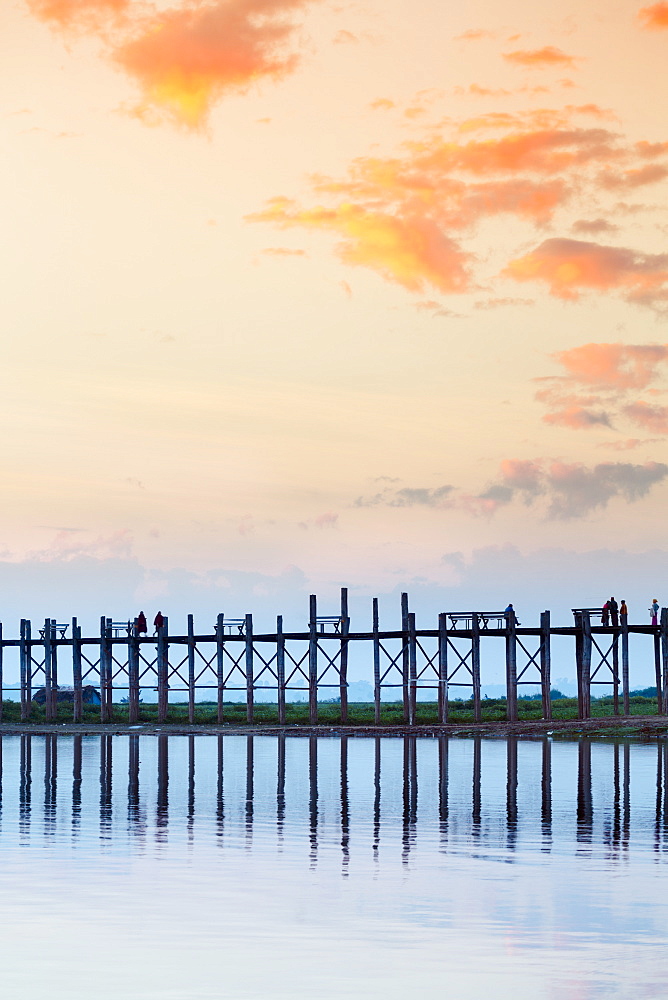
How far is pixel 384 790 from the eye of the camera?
31.7m

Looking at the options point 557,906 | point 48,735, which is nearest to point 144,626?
point 48,735

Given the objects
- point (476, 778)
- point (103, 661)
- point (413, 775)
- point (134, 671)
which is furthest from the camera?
point (103, 661)

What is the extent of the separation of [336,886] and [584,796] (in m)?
12.7

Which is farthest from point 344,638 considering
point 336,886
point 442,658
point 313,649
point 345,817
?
point 336,886

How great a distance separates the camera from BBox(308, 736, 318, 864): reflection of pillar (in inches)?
889

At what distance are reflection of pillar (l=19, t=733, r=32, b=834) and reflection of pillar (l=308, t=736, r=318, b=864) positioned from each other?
17.1 feet

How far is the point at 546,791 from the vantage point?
3080cm

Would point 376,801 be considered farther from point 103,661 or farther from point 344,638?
point 103,661

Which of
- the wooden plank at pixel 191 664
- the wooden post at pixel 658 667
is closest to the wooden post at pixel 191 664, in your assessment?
the wooden plank at pixel 191 664

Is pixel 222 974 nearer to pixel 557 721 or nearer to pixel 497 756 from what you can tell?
pixel 497 756

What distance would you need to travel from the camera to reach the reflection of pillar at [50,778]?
1054 inches

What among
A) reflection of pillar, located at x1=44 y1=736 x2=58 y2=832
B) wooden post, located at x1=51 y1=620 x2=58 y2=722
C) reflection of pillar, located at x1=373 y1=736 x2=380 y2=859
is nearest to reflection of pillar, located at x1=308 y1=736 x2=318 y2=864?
reflection of pillar, located at x1=373 y1=736 x2=380 y2=859

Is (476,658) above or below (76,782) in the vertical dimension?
above

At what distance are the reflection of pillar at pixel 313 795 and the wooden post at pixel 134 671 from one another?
9856mm
